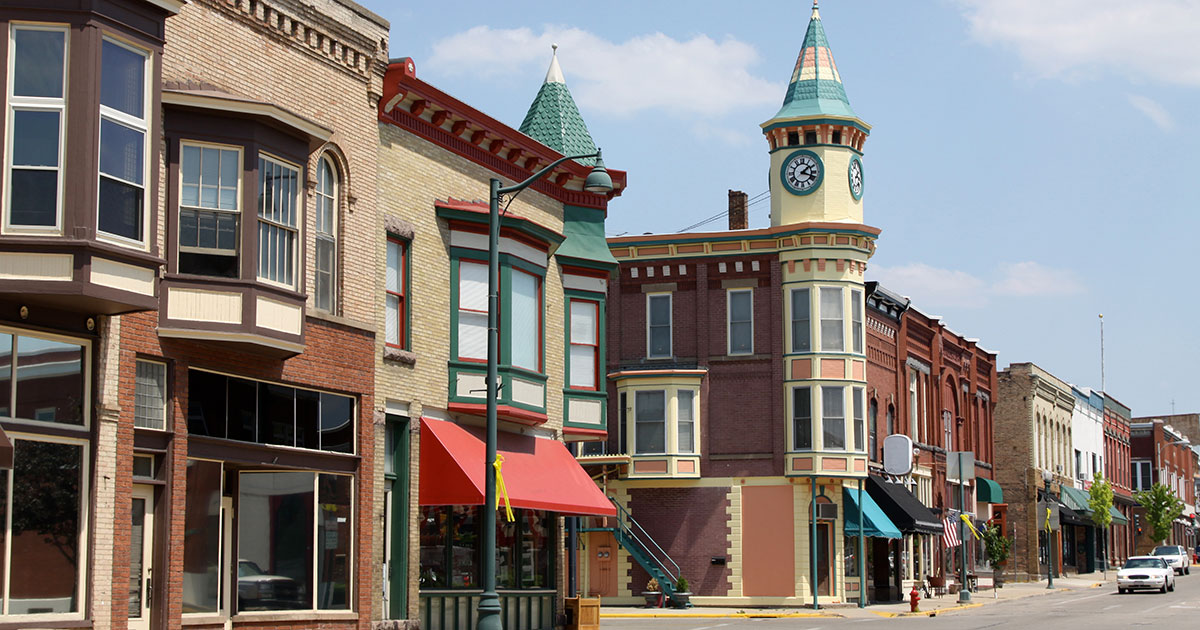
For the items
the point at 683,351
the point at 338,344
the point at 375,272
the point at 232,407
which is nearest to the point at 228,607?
the point at 232,407

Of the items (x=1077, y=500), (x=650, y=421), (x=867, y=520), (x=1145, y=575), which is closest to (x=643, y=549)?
(x=650, y=421)

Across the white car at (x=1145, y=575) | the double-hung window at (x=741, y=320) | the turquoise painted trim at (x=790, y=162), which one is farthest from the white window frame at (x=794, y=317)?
the white car at (x=1145, y=575)

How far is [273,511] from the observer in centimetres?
2130

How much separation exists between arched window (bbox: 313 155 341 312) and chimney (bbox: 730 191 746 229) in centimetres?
3200

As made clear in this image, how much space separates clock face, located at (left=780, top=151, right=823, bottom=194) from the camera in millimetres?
46156

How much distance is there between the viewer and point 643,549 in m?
46.3

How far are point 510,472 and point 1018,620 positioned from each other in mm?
15087

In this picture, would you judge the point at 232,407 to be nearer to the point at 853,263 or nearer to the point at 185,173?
the point at 185,173

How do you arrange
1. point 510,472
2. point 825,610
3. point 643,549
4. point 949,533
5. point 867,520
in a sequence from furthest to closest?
1. point 949,533
2. point 643,549
3. point 867,520
4. point 825,610
5. point 510,472

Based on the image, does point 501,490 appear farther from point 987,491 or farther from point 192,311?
point 987,491

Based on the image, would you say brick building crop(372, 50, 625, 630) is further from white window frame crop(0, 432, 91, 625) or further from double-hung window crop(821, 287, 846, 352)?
double-hung window crop(821, 287, 846, 352)

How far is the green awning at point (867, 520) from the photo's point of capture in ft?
150

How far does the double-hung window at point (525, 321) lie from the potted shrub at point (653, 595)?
18.3 metres

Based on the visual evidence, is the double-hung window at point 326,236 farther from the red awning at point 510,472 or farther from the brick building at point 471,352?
the red awning at point 510,472
